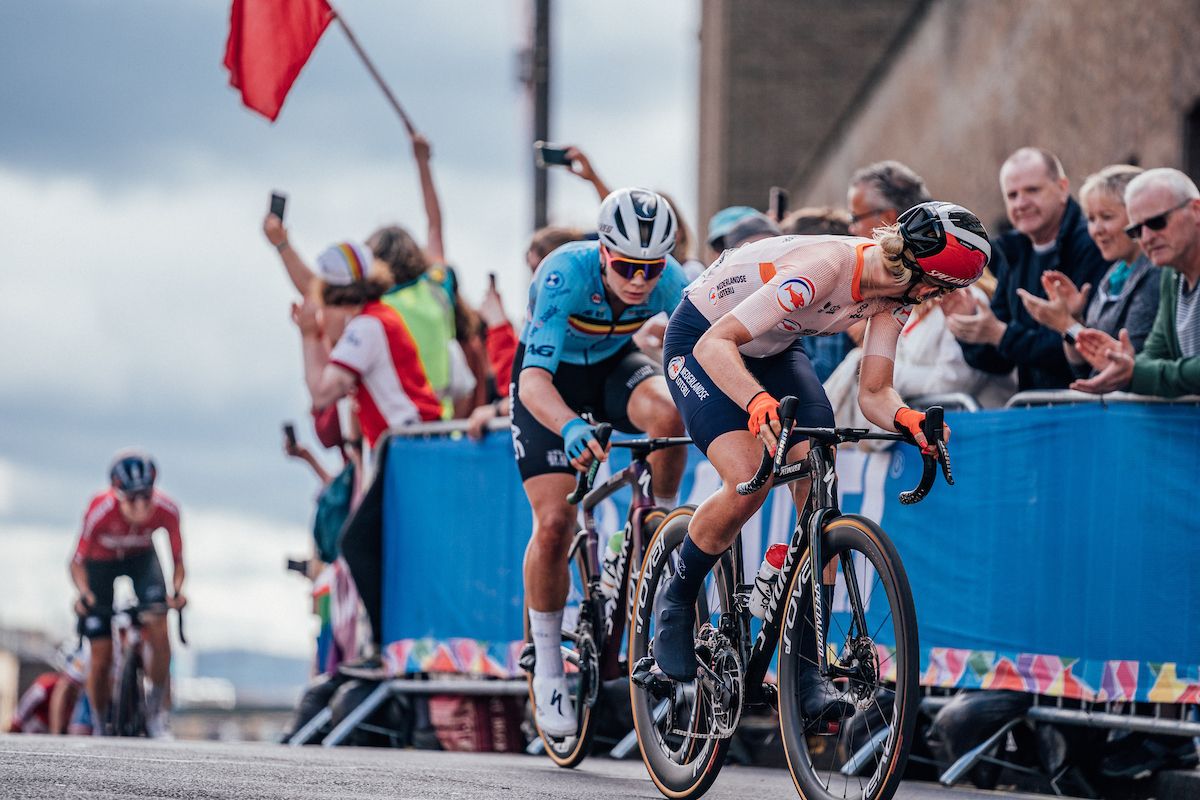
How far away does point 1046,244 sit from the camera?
868 cm

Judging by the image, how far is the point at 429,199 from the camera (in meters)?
12.0

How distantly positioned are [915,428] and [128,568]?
10.9m

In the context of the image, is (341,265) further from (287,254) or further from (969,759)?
(969,759)

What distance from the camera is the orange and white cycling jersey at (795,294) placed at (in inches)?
236

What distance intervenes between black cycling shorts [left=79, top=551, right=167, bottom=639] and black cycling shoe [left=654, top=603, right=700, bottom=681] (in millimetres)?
9538

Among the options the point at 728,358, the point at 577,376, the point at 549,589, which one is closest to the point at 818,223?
the point at 577,376

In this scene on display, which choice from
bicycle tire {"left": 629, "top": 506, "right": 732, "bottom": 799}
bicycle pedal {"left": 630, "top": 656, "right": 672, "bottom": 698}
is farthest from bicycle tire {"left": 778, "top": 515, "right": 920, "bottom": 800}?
bicycle pedal {"left": 630, "top": 656, "right": 672, "bottom": 698}

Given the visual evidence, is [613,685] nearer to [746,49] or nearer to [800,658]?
[800,658]

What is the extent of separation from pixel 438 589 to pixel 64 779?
473cm

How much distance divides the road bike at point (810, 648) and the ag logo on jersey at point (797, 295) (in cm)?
43

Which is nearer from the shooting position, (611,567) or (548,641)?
(611,567)

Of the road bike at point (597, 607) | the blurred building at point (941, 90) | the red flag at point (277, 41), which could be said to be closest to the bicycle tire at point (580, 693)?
the road bike at point (597, 607)

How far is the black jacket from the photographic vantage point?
812 centimetres

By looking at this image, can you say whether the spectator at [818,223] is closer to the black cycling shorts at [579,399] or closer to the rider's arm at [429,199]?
the black cycling shorts at [579,399]
